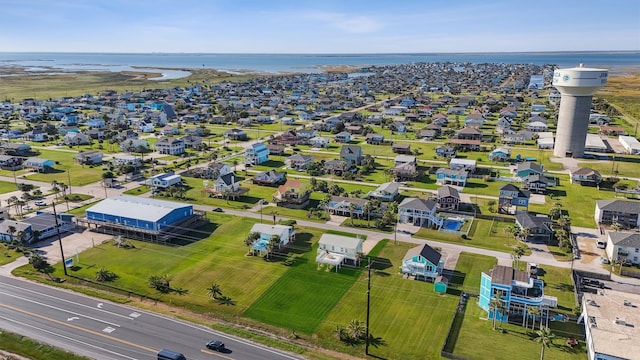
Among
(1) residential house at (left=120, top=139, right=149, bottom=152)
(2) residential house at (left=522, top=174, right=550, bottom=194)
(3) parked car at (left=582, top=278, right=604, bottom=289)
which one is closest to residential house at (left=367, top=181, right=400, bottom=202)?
(2) residential house at (left=522, top=174, right=550, bottom=194)

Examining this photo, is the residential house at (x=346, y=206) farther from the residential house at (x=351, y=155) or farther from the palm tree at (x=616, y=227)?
the palm tree at (x=616, y=227)

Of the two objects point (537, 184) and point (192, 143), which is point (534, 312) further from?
point (192, 143)

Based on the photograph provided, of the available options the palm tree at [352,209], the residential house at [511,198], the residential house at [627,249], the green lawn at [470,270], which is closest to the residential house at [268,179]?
the palm tree at [352,209]

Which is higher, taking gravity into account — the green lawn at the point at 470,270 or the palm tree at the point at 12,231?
the palm tree at the point at 12,231

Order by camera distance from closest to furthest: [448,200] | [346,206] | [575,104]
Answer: [346,206] → [448,200] → [575,104]

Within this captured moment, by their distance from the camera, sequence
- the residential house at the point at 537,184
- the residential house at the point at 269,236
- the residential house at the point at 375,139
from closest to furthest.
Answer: the residential house at the point at 269,236 → the residential house at the point at 537,184 → the residential house at the point at 375,139

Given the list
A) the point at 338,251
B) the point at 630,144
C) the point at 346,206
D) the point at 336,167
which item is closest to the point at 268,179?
the point at 336,167
